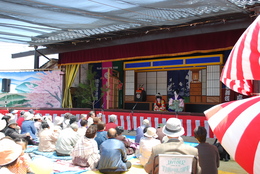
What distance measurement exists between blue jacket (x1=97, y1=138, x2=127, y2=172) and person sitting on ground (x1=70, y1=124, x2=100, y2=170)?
1.25 ft

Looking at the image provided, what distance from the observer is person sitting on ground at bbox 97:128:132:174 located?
163 inches

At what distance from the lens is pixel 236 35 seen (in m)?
8.15

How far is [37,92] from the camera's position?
515 inches

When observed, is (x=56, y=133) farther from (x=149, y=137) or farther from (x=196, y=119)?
(x=196, y=119)

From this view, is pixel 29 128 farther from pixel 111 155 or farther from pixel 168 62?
pixel 168 62

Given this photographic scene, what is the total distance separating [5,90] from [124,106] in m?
5.73

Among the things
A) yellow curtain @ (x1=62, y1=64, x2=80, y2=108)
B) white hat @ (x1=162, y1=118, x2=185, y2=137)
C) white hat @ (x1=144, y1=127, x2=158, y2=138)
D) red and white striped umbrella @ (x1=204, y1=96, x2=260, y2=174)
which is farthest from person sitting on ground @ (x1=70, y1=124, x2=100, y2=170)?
yellow curtain @ (x1=62, y1=64, x2=80, y2=108)

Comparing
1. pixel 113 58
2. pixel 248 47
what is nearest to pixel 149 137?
pixel 248 47

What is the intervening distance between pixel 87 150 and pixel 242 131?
367cm

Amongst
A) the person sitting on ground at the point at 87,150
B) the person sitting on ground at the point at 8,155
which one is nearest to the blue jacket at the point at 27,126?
the person sitting on ground at the point at 87,150

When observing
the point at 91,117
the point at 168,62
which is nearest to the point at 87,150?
the point at 91,117

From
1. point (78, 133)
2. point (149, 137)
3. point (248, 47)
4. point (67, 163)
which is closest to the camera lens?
point (248, 47)

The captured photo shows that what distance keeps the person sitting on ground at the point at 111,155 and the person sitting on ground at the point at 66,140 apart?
4.80ft

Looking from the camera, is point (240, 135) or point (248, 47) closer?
point (240, 135)
